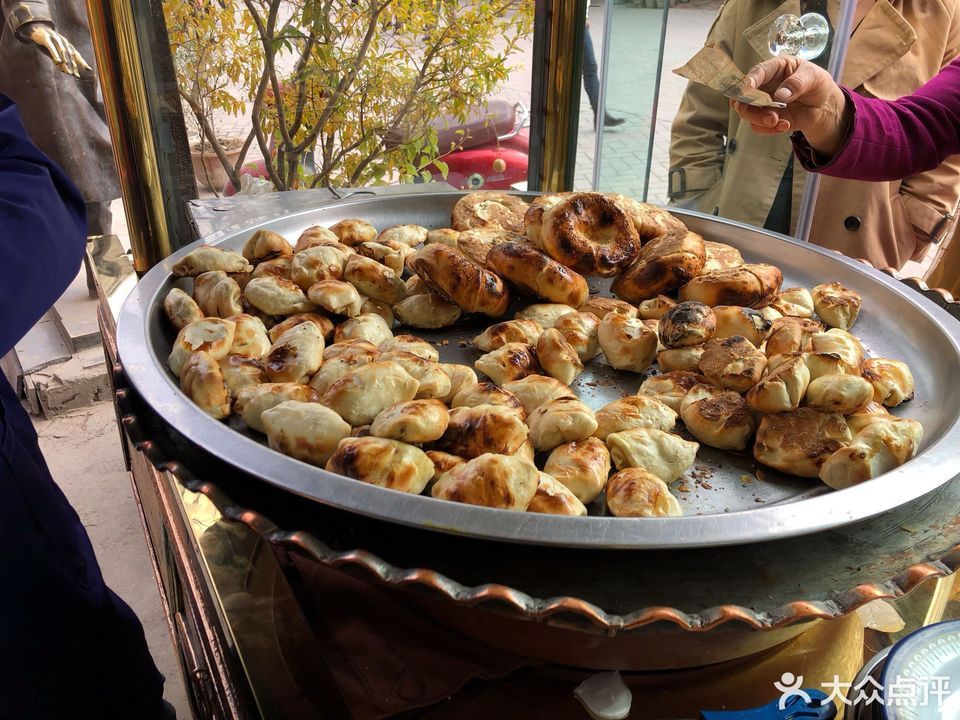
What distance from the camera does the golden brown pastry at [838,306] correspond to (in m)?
1.11

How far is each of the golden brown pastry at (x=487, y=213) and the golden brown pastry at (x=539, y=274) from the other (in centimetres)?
20

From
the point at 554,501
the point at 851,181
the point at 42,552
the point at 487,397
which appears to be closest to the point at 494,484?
the point at 554,501

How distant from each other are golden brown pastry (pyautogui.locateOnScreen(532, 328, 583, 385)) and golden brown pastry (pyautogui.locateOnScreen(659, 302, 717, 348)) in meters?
0.13

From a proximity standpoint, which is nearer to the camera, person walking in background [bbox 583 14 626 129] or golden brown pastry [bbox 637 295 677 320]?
golden brown pastry [bbox 637 295 677 320]

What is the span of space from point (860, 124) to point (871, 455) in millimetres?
947

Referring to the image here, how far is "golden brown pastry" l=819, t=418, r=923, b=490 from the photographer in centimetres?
77

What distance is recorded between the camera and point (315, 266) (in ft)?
3.71

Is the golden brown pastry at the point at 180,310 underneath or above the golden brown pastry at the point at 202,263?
underneath

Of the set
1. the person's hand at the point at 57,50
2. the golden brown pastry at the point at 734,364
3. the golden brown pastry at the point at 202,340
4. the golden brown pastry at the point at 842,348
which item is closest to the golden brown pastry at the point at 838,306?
the golden brown pastry at the point at 842,348

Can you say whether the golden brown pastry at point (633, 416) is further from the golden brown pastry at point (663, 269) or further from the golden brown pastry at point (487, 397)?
the golden brown pastry at point (663, 269)

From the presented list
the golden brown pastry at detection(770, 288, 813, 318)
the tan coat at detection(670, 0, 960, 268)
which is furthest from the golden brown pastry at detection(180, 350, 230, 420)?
the tan coat at detection(670, 0, 960, 268)

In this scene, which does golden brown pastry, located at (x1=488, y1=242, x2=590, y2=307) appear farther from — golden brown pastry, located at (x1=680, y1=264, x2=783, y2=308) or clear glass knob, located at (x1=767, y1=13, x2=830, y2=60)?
clear glass knob, located at (x1=767, y1=13, x2=830, y2=60)

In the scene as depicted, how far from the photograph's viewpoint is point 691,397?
92cm

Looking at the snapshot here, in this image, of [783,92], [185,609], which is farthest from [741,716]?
[783,92]
